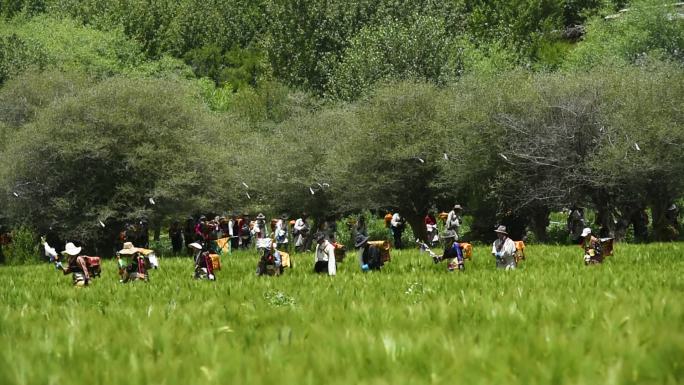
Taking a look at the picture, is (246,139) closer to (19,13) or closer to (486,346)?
(19,13)

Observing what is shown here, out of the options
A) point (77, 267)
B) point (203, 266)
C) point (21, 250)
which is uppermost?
point (77, 267)

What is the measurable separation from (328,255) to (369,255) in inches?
52.3

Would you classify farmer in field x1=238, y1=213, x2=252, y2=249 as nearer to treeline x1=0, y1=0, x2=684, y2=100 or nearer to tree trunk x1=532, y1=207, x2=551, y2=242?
tree trunk x1=532, y1=207, x2=551, y2=242

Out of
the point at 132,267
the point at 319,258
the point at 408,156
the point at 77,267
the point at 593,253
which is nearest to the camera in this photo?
the point at 77,267

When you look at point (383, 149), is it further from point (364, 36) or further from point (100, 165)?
point (364, 36)

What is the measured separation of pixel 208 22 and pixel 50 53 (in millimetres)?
29141

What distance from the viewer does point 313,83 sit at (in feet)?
272

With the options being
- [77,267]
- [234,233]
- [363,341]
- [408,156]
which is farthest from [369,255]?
[234,233]

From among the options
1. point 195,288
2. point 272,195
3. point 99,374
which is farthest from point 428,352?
point 272,195

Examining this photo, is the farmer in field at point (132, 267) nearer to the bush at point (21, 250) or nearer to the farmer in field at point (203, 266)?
the farmer in field at point (203, 266)

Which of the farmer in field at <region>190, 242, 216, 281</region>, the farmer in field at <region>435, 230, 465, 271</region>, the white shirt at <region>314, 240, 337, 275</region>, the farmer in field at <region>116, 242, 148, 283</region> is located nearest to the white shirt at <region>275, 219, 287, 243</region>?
the white shirt at <region>314, 240, 337, 275</region>

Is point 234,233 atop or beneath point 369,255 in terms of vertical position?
atop

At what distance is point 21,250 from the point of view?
4122cm

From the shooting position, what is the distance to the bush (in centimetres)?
4100
